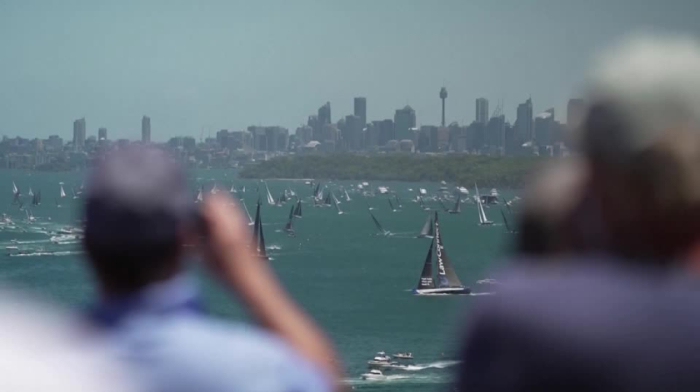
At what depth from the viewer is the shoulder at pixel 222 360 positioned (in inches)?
37.1

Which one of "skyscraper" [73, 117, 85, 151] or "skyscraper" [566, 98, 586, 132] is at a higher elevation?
"skyscraper" [73, 117, 85, 151]

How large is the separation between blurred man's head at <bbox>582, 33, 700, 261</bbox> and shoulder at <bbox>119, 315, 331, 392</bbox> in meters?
0.29

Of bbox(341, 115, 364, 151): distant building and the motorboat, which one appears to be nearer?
the motorboat

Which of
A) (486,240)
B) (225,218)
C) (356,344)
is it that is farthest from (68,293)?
(486,240)

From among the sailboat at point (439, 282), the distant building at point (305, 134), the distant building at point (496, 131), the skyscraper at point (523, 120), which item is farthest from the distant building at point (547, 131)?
the distant building at point (305, 134)

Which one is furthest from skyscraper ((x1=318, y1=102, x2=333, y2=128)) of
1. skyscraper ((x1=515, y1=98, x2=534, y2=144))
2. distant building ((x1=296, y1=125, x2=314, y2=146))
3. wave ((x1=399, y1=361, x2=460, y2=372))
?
wave ((x1=399, y1=361, x2=460, y2=372))

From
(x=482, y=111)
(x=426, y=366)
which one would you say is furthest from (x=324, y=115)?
(x=426, y=366)

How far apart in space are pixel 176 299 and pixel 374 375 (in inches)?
666

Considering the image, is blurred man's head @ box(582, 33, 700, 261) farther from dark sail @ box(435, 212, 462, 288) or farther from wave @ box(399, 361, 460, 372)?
dark sail @ box(435, 212, 462, 288)

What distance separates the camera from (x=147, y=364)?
3.18 ft

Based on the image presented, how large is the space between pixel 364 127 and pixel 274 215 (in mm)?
33904

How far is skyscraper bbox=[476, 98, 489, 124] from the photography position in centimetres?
6190

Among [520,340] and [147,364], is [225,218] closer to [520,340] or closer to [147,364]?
[147,364]

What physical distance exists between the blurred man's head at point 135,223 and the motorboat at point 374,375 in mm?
16624
